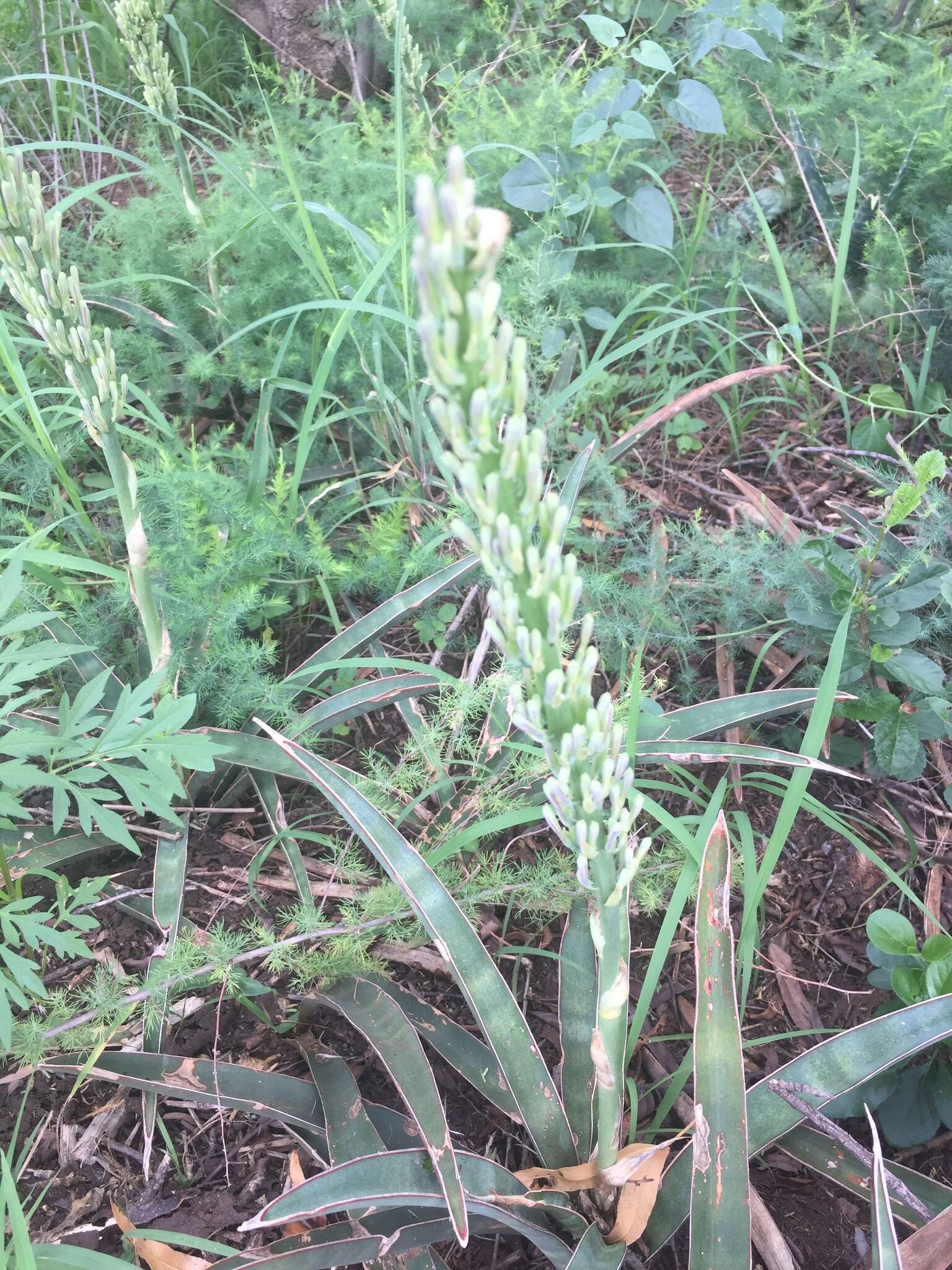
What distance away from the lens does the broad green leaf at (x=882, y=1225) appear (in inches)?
42.6

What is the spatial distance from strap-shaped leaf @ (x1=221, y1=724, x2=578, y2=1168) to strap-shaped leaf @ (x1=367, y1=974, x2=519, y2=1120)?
0.29 feet

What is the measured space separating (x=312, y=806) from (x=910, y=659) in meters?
1.45

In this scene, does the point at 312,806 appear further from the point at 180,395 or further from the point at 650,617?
the point at 180,395

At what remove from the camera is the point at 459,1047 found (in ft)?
5.11

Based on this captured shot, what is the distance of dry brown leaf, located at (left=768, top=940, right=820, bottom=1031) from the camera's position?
1.78 metres

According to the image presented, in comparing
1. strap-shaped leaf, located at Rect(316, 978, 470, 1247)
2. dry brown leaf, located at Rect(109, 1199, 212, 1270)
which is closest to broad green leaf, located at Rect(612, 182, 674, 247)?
strap-shaped leaf, located at Rect(316, 978, 470, 1247)

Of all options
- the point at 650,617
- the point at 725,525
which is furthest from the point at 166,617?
the point at 725,525

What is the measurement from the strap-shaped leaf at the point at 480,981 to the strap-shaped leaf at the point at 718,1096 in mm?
233

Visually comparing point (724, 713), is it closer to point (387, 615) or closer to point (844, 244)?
point (387, 615)

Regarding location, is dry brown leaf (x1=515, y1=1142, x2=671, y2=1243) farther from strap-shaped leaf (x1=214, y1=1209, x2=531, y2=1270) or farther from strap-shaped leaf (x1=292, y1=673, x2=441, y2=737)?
strap-shaped leaf (x1=292, y1=673, x2=441, y2=737)

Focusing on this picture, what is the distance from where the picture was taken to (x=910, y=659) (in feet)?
6.35

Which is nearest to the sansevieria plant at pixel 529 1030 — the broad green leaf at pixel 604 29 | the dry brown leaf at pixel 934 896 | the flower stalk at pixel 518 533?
the flower stalk at pixel 518 533

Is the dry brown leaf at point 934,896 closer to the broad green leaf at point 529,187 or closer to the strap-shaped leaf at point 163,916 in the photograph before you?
the strap-shaped leaf at point 163,916

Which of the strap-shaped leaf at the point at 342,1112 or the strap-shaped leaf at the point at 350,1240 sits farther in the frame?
the strap-shaped leaf at the point at 342,1112
